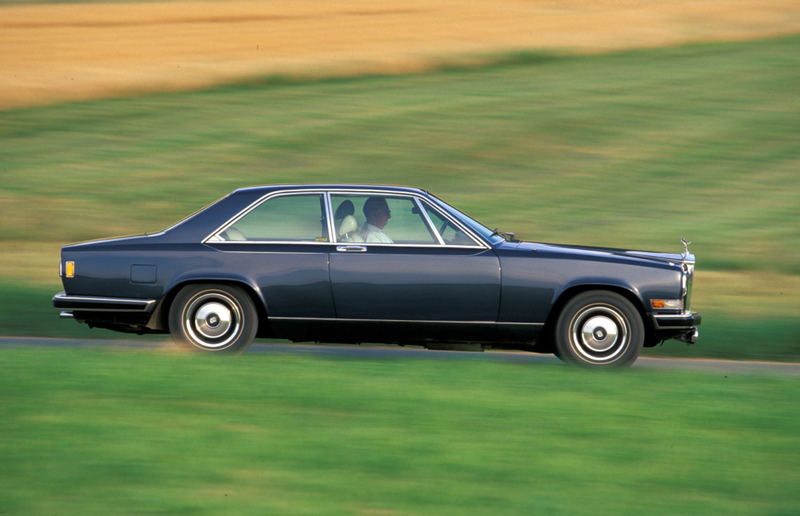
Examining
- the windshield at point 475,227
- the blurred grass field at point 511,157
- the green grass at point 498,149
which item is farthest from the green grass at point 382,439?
the green grass at point 498,149

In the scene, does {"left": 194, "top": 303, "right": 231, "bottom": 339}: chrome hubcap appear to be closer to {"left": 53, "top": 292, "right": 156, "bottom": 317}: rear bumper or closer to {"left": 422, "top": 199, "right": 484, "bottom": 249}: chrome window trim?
{"left": 53, "top": 292, "right": 156, "bottom": 317}: rear bumper

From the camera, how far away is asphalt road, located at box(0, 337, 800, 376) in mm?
7410

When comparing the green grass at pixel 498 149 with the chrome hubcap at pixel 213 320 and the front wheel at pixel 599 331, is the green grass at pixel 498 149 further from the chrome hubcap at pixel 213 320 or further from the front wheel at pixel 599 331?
the chrome hubcap at pixel 213 320

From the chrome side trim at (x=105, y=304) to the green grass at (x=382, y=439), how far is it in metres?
0.46

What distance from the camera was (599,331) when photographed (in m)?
7.18

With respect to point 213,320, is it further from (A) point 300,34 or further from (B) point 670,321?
(A) point 300,34

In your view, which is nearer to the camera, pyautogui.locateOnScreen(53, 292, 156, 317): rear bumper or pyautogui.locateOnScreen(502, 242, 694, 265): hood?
pyautogui.locateOnScreen(53, 292, 156, 317): rear bumper

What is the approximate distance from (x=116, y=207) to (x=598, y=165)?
305 inches

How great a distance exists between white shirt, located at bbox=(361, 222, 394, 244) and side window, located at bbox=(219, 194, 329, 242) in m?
0.29

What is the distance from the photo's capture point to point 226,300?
7.25m

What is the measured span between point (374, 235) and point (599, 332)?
Result: 5.93 ft

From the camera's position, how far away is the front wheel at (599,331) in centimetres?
716

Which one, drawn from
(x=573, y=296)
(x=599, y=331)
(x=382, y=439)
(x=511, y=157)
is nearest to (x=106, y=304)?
(x=382, y=439)

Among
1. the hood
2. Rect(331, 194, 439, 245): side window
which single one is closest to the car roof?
Rect(331, 194, 439, 245): side window
